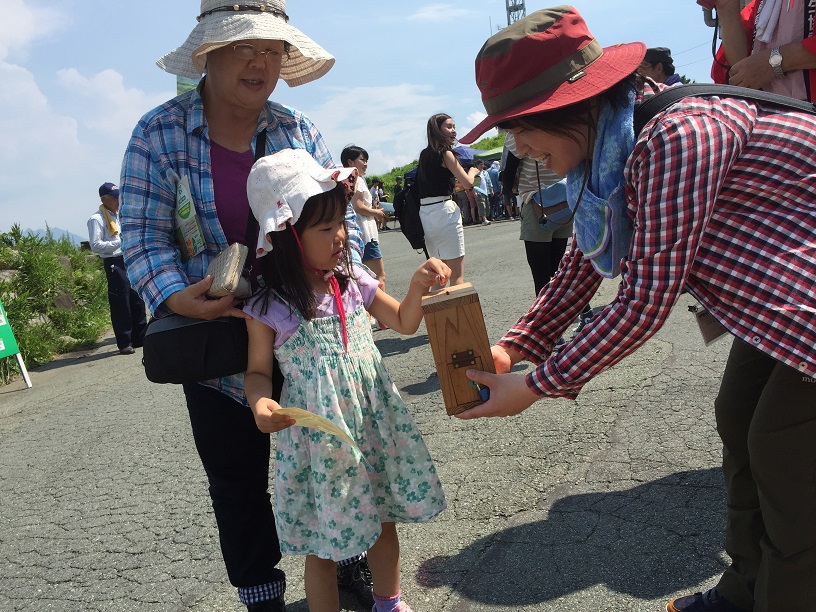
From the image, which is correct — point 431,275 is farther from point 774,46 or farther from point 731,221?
point 774,46

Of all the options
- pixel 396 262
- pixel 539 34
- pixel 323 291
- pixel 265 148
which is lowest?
pixel 396 262

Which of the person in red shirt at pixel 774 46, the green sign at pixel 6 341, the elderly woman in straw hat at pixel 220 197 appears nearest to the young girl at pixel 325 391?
the elderly woman in straw hat at pixel 220 197

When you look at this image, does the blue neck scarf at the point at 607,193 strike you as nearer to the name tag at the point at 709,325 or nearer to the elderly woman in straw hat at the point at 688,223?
the elderly woman in straw hat at the point at 688,223

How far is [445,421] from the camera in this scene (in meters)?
4.57

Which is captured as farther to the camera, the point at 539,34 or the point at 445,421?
the point at 445,421

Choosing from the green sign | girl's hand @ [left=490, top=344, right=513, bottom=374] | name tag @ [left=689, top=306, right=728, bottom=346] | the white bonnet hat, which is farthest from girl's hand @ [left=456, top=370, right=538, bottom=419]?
the green sign

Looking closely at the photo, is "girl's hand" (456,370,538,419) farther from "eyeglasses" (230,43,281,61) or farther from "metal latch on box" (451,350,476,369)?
"eyeglasses" (230,43,281,61)

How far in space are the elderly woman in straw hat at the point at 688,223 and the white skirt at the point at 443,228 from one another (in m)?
4.43

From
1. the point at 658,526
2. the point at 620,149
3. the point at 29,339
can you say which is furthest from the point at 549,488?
the point at 29,339

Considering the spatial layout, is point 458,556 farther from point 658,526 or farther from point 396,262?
point 396,262

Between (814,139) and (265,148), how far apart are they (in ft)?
5.52

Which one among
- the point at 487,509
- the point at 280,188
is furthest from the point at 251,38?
the point at 487,509

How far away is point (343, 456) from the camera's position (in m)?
2.31

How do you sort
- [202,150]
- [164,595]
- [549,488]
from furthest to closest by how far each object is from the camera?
[549,488]
[164,595]
[202,150]
